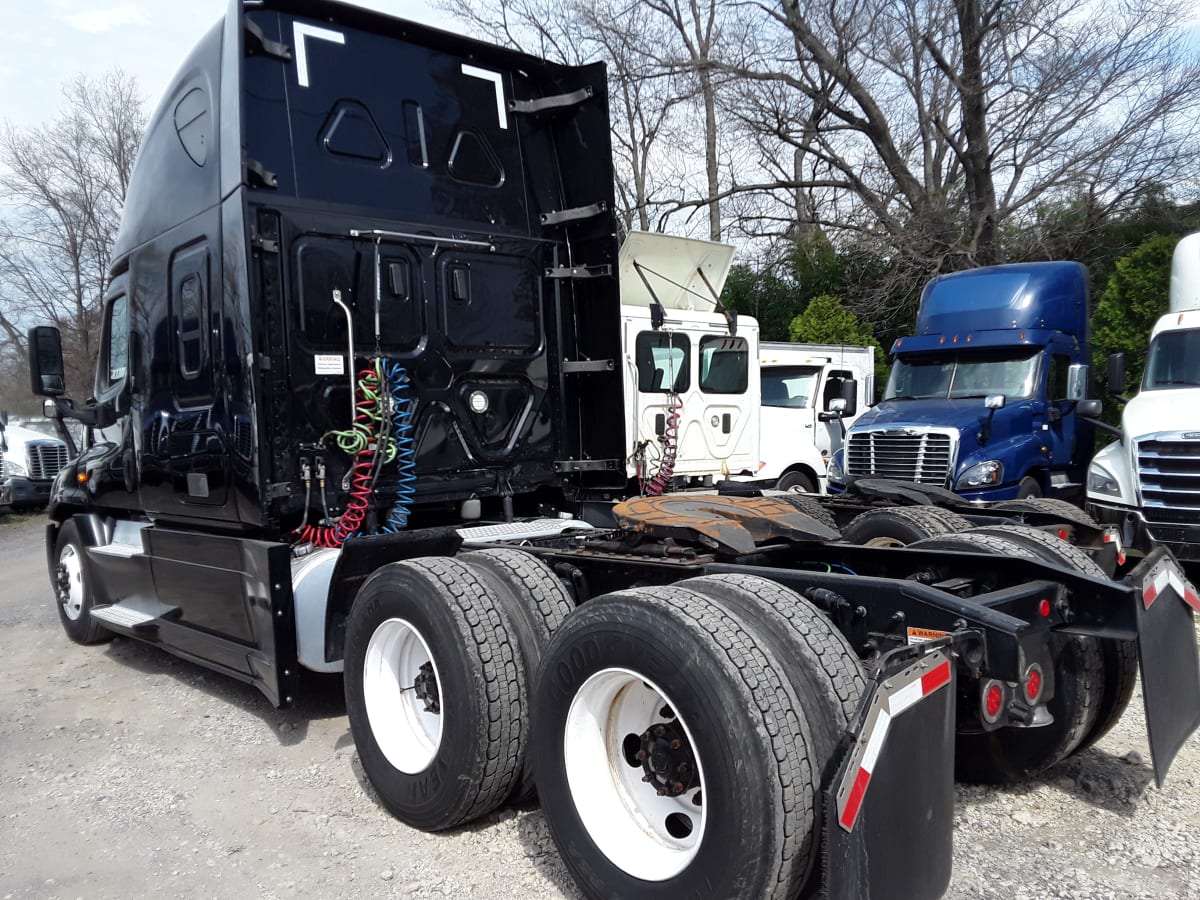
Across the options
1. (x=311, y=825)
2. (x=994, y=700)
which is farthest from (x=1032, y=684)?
(x=311, y=825)

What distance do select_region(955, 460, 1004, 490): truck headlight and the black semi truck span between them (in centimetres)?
462

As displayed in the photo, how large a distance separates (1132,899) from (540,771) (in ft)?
6.52

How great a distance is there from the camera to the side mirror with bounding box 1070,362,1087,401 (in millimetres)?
9695

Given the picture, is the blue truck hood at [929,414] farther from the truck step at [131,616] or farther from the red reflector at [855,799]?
the red reflector at [855,799]

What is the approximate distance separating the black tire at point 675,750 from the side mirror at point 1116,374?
7.53m

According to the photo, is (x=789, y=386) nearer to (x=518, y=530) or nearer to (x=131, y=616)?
(x=518, y=530)

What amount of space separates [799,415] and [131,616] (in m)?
9.02

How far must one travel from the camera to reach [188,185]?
17.0 feet

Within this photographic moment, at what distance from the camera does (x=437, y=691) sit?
3.85 metres

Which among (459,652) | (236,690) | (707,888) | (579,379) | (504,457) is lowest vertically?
(236,690)

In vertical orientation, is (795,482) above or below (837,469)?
below

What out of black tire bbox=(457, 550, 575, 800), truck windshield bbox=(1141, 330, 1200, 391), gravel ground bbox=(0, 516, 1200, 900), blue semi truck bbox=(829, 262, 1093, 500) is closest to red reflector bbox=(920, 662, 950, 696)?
gravel ground bbox=(0, 516, 1200, 900)

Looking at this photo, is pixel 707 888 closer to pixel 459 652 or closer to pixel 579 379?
pixel 459 652

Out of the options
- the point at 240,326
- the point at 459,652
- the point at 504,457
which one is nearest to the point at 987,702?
the point at 459,652
